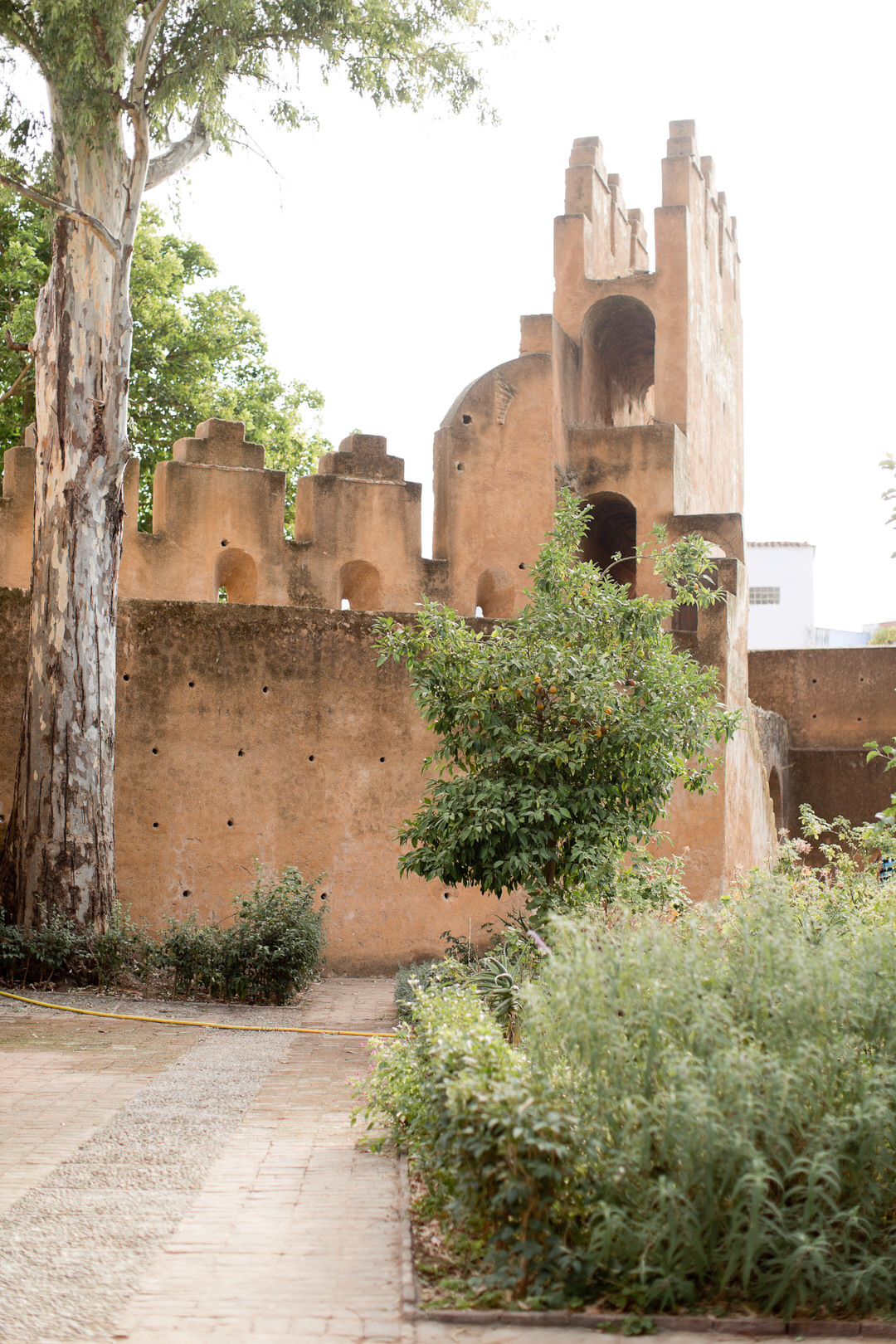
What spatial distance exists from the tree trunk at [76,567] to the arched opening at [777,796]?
11959mm

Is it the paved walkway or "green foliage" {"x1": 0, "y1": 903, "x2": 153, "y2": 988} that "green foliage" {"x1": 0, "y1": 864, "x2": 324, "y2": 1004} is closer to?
"green foliage" {"x1": 0, "y1": 903, "x2": 153, "y2": 988}

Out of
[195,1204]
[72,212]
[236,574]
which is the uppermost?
[72,212]

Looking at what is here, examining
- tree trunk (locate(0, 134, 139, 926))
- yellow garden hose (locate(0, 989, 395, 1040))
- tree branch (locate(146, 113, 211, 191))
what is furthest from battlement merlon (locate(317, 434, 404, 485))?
yellow garden hose (locate(0, 989, 395, 1040))

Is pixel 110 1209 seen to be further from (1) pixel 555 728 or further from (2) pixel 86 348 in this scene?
(2) pixel 86 348

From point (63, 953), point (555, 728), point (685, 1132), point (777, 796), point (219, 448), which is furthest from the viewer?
point (777, 796)

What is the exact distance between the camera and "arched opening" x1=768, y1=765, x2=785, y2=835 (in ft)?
64.7

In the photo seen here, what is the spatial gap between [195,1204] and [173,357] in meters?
23.3

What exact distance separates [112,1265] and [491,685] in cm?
473

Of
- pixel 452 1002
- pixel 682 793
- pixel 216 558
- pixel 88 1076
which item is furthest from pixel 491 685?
pixel 216 558

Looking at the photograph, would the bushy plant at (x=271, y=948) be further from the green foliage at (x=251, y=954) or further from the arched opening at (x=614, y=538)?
the arched opening at (x=614, y=538)

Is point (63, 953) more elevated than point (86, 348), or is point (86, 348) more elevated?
point (86, 348)

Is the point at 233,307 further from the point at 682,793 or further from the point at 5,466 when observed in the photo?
the point at 682,793

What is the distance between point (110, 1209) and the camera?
4.98 meters

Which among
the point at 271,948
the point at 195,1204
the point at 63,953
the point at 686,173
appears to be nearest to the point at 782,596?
the point at 686,173
